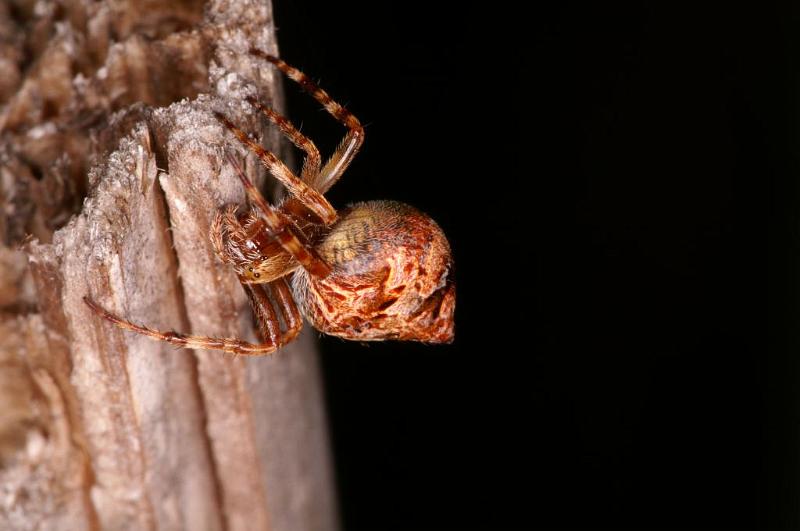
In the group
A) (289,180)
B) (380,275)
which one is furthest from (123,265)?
(380,275)

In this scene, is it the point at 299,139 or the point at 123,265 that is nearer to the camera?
the point at 123,265

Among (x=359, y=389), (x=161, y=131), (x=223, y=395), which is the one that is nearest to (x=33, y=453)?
(x=223, y=395)

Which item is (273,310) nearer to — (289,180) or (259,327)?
(259,327)

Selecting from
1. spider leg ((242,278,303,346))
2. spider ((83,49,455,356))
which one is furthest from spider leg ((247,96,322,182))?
spider leg ((242,278,303,346))

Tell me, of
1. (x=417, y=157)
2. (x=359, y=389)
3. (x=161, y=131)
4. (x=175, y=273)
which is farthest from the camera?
(x=359, y=389)

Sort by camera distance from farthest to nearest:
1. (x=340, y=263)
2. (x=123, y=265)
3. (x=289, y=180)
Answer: (x=340, y=263), (x=289, y=180), (x=123, y=265)

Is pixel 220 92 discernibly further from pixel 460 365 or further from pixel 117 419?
pixel 460 365

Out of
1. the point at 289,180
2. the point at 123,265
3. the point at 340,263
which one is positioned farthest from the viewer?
the point at 340,263
